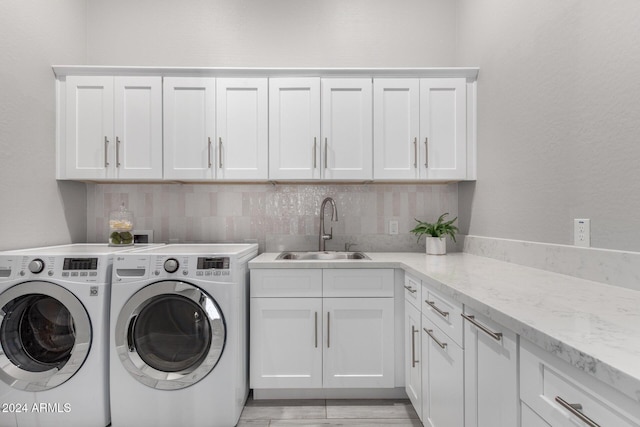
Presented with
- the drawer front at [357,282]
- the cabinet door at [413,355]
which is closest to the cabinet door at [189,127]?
the drawer front at [357,282]

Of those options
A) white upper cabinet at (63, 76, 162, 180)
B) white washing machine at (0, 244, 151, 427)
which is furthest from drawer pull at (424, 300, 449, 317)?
white upper cabinet at (63, 76, 162, 180)

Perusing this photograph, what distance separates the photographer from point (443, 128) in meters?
2.37

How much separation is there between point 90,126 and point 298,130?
147 cm

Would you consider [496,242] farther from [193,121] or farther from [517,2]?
[193,121]

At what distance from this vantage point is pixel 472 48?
8.04 ft

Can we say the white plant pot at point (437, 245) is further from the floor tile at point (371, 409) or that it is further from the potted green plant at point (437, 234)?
the floor tile at point (371, 409)

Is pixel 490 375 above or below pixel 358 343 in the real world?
above

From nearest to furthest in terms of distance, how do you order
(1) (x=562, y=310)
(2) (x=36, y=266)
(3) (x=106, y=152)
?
(1) (x=562, y=310)
(2) (x=36, y=266)
(3) (x=106, y=152)

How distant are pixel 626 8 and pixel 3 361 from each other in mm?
3261

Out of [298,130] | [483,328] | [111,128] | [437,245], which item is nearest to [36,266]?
[111,128]

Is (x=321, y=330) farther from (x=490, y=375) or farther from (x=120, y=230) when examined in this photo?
(x=120, y=230)

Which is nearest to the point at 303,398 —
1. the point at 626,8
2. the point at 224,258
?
the point at 224,258

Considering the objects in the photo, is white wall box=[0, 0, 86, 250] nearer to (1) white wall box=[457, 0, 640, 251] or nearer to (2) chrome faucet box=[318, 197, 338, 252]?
(2) chrome faucet box=[318, 197, 338, 252]

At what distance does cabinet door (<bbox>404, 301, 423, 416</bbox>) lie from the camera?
1.75 m
